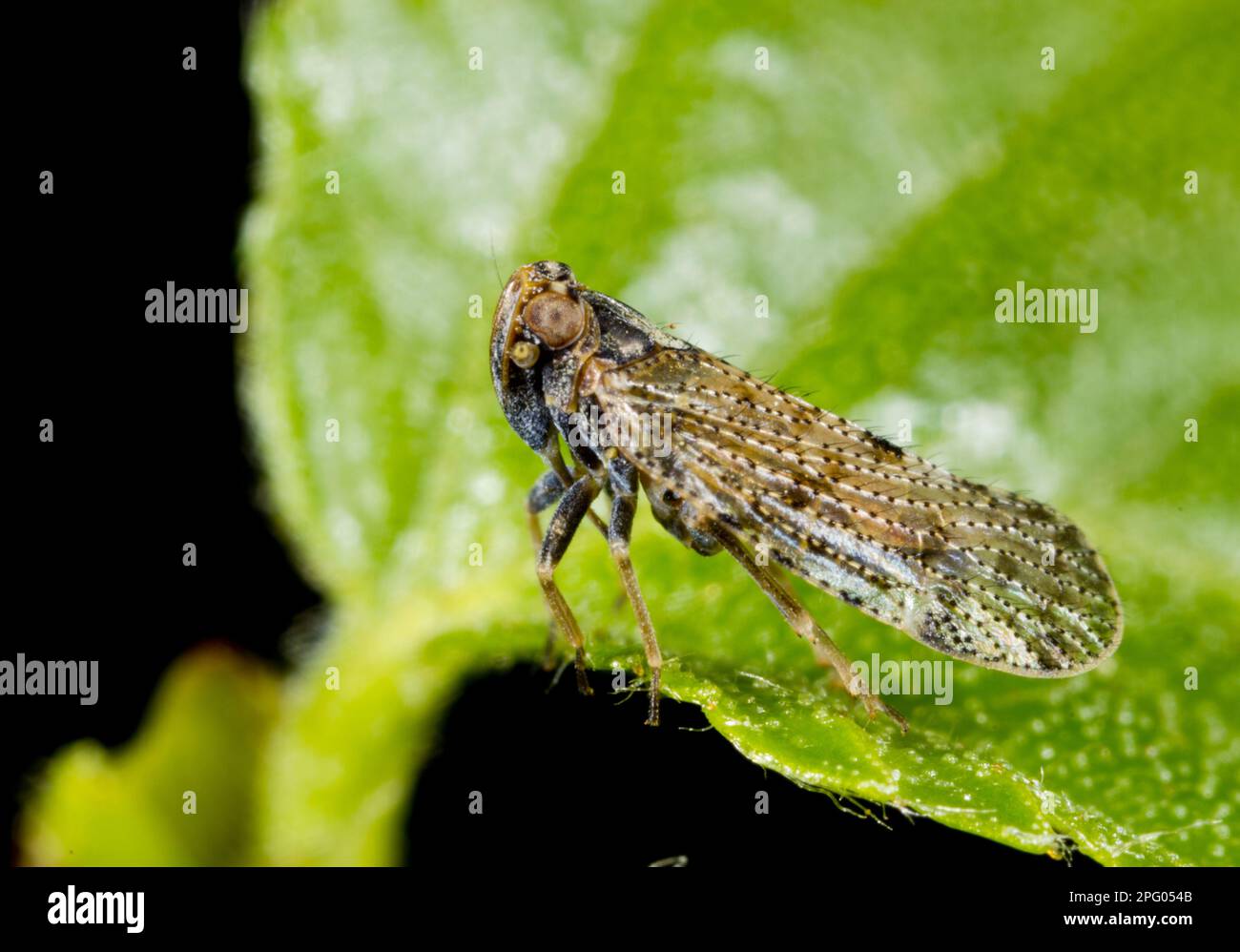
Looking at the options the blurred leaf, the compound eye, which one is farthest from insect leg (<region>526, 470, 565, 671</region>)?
the blurred leaf

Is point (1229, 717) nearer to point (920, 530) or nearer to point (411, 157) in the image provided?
point (920, 530)

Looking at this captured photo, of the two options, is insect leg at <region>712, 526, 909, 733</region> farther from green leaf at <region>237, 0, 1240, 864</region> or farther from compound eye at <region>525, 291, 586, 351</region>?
compound eye at <region>525, 291, 586, 351</region>

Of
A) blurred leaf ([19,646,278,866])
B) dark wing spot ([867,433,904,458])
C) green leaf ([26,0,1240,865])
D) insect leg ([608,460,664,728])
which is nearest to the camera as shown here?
blurred leaf ([19,646,278,866])

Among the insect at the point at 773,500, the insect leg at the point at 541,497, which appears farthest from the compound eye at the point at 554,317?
the insect leg at the point at 541,497

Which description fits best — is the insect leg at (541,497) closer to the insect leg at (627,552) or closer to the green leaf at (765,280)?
the green leaf at (765,280)

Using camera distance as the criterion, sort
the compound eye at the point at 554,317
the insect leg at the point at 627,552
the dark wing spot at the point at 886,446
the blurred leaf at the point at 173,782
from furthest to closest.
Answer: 1. the compound eye at the point at 554,317
2. the dark wing spot at the point at 886,446
3. the insect leg at the point at 627,552
4. the blurred leaf at the point at 173,782

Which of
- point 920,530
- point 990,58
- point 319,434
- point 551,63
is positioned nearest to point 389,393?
point 319,434
